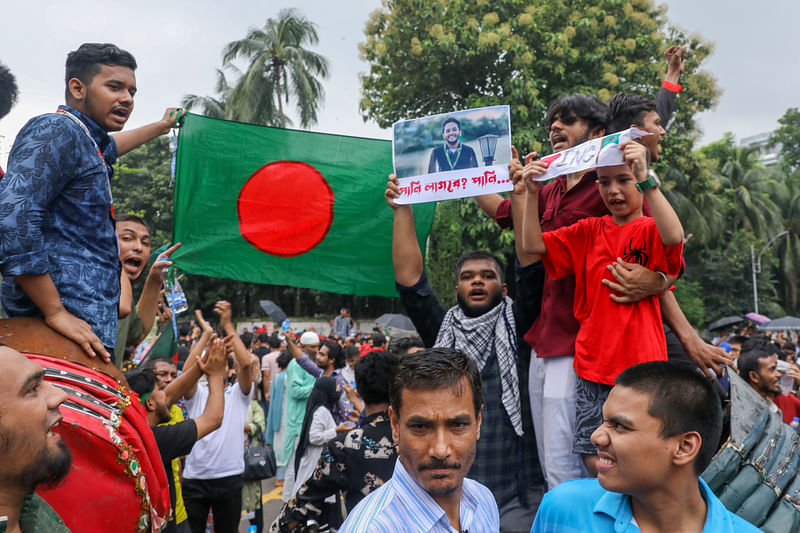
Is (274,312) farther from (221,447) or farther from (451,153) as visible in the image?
(451,153)

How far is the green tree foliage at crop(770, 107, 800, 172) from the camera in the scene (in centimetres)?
5791

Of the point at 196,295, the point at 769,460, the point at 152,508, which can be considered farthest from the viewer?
the point at 196,295

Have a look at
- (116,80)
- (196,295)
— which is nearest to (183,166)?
(116,80)

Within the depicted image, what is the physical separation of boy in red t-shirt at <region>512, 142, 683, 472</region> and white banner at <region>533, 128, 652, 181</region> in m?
0.05

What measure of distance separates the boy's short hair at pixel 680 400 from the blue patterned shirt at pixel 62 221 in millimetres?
1853

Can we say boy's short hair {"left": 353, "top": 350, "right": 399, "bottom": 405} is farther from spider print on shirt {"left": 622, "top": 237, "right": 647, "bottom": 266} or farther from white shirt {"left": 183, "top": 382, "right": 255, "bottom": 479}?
white shirt {"left": 183, "top": 382, "right": 255, "bottom": 479}

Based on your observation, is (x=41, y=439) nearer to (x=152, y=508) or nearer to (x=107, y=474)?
(x=107, y=474)

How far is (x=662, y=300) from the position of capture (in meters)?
2.95

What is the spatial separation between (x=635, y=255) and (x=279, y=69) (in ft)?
87.3

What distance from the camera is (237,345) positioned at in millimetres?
4492

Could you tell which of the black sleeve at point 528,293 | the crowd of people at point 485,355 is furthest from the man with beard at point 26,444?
the black sleeve at point 528,293

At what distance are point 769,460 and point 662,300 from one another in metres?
0.77

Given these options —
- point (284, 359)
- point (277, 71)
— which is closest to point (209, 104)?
point (277, 71)

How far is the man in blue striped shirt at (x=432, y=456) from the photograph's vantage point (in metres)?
1.99
